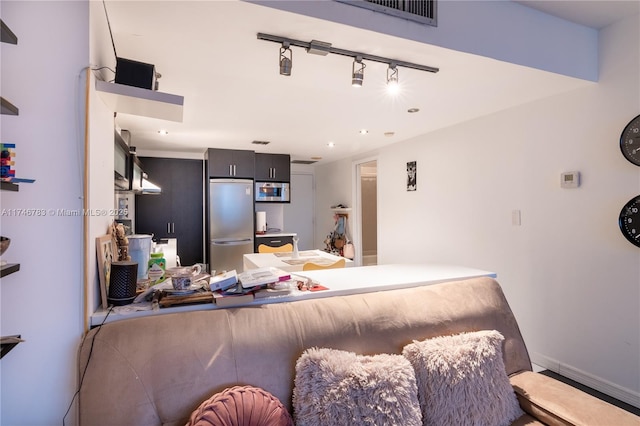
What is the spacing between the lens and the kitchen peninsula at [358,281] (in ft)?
4.35

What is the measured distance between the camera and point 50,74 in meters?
1.13

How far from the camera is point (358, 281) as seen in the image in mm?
A: 1893

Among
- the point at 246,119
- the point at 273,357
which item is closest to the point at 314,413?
the point at 273,357

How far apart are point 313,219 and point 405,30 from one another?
18.7 ft

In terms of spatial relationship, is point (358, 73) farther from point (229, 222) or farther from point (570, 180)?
point (229, 222)

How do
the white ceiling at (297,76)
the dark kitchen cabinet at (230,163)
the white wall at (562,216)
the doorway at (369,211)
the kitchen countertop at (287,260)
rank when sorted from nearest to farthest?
the white ceiling at (297,76), the white wall at (562,216), the kitchen countertop at (287,260), the dark kitchen cabinet at (230,163), the doorway at (369,211)

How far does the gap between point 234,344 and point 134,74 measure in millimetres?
1181

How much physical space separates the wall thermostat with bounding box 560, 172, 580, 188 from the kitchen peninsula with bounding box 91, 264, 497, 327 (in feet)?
3.47

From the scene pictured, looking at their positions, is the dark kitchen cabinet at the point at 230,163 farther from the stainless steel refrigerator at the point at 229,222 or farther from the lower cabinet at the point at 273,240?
the lower cabinet at the point at 273,240

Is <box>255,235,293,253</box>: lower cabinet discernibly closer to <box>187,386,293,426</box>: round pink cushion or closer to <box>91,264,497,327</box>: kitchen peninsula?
<box>91,264,497,327</box>: kitchen peninsula

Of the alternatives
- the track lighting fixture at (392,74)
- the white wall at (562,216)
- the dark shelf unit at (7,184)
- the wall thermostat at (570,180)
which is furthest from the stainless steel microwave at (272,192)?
the dark shelf unit at (7,184)

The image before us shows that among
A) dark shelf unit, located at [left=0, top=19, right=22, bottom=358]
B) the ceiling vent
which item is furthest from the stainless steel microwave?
dark shelf unit, located at [left=0, top=19, right=22, bottom=358]

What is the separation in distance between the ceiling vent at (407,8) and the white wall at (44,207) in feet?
3.95

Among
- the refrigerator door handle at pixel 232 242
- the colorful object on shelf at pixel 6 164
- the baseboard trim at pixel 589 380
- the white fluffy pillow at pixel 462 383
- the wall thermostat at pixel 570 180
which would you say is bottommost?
the baseboard trim at pixel 589 380
